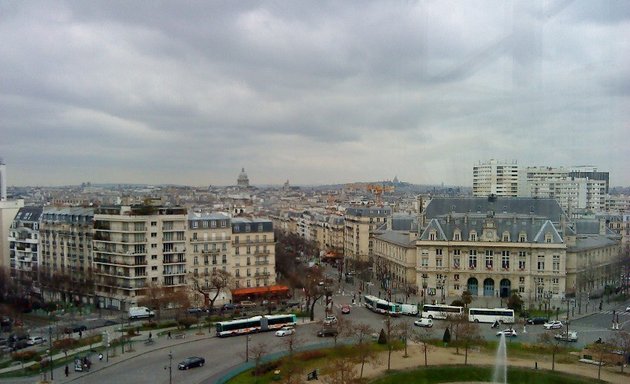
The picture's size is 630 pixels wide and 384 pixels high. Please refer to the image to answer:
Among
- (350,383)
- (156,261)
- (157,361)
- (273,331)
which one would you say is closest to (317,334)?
(273,331)

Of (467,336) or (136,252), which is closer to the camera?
(467,336)

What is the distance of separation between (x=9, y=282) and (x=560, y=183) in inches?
1362

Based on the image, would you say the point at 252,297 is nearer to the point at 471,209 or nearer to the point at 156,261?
the point at 156,261

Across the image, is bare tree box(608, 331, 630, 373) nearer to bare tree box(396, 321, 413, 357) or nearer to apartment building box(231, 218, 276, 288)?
bare tree box(396, 321, 413, 357)

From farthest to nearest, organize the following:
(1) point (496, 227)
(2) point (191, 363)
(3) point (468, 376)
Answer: (1) point (496, 227)
(2) point (191, 363)
(3) point (468, 376)

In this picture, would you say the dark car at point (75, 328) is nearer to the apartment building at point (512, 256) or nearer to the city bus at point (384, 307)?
the city bus at point (384, 307)

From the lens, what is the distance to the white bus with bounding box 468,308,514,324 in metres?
A: 17.5

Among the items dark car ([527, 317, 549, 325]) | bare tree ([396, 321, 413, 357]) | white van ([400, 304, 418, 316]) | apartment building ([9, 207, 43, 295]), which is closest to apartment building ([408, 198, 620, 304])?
dark car ([527, 317, 549, 325])

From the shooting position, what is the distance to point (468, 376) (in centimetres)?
1264

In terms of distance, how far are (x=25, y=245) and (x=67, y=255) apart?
301 centimetres

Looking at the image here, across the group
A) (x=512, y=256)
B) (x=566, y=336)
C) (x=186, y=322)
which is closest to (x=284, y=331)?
(x=186, y=322)

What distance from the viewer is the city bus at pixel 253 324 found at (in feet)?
53.3

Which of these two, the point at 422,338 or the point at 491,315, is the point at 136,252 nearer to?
the point at 422,338

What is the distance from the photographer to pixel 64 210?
23781mm
